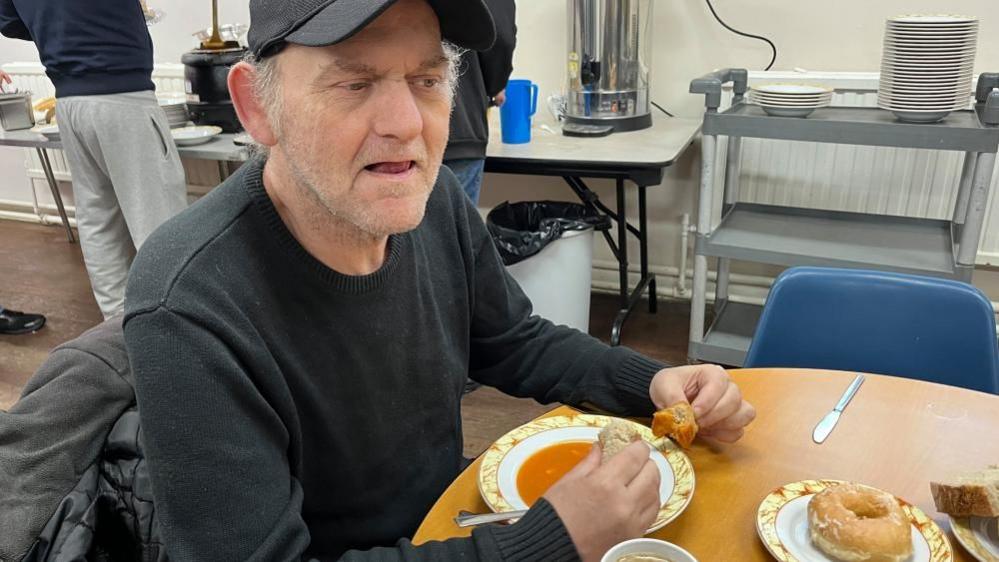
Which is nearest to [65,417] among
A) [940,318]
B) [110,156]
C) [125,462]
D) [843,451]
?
[125,462]

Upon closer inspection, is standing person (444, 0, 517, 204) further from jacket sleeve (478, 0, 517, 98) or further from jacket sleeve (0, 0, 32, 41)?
jacket sleeve (0, 0, 32, 41)

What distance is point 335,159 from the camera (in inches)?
33.9

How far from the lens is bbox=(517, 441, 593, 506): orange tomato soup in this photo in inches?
36.7

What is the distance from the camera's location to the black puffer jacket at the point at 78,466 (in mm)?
764

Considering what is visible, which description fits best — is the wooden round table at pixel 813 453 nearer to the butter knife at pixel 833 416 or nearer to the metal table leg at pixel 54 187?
the butter knife at pixel 833 416

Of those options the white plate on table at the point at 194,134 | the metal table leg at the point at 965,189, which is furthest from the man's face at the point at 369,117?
the white plate on table at the point at 194,134

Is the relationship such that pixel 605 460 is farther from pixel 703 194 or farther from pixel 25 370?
pixel 25 370

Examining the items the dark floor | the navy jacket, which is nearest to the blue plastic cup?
the dark floor

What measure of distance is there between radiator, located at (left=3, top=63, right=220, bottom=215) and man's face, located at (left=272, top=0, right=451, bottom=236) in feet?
11.5

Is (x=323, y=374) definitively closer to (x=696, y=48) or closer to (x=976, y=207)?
(x=976, y=207)

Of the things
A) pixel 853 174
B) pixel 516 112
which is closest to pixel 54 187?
pixel 516 112

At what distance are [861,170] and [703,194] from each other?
0.80 metres

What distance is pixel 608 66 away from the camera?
285cm

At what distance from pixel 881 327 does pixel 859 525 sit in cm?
72
